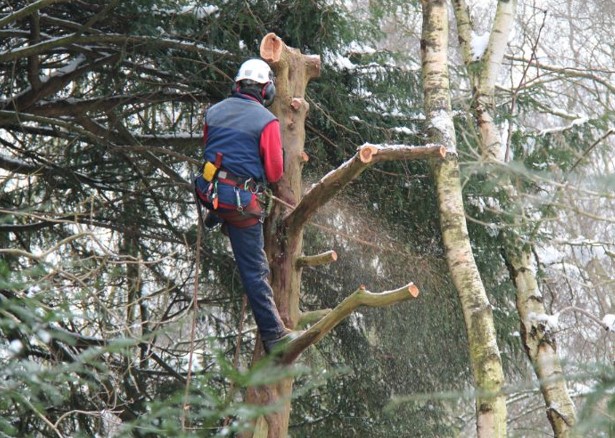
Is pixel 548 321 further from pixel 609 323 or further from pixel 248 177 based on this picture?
pixel 248 177

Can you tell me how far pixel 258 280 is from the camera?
561 cm

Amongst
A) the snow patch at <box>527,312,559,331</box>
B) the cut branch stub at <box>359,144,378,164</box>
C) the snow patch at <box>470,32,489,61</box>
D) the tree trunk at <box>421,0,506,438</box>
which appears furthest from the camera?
the snow patch at <box>470,32,489,61</box>

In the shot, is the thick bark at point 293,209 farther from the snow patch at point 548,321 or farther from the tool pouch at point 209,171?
the snow patch at point 548,321

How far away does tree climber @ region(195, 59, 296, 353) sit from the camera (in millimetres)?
5609

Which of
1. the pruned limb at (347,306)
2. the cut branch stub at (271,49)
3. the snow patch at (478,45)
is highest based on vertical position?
the snow patch at (478,45)

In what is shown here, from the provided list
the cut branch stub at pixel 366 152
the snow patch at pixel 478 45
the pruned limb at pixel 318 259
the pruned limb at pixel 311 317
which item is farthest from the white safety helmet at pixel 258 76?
the snow patch at pixel 478 45

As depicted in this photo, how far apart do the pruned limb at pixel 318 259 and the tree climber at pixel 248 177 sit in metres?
0.26

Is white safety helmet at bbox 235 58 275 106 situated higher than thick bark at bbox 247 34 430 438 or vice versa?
white safety helmet at bbox 235 58 275 106

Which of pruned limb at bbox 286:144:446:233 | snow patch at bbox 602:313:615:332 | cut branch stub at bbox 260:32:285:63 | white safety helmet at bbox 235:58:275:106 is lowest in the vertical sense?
snow patch at bbox 602:313:615:332

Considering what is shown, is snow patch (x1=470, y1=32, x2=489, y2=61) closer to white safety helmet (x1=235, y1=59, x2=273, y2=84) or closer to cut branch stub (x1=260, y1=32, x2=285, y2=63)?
cut branch stub (x1=260, y1=32, x2=285, y2=63)

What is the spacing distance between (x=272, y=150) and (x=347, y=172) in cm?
56

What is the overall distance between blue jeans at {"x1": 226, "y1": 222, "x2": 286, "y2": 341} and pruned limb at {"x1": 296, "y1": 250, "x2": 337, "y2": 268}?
0.25m

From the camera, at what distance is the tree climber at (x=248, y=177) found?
5609mm

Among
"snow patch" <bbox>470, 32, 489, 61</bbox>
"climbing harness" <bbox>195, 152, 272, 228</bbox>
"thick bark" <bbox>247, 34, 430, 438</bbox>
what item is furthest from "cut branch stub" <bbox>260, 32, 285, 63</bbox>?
"snow patch" <bbox>470, 32, 489, 61</bbox>
